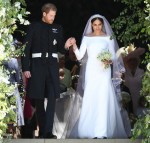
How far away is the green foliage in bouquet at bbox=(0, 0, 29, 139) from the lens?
8.71m

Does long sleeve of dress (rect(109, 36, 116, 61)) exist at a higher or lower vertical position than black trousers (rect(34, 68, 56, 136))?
higher

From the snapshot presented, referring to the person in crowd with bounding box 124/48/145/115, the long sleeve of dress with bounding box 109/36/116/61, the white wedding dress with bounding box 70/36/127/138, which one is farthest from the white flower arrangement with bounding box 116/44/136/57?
the white wedding dress with bounding box 70/36/127/138

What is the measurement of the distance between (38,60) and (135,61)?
2184 millimetres

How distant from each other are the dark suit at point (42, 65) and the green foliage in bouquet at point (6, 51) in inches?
41.5

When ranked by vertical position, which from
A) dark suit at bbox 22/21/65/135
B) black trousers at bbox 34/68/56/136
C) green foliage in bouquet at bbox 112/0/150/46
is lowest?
black trousers at bbox 34/68/56/136

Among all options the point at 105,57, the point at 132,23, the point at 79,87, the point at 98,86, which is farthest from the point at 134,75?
the point at 132,23

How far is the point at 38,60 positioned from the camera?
10352 millimetres

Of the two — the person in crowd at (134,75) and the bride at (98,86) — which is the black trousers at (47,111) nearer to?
the bride at (98,86)

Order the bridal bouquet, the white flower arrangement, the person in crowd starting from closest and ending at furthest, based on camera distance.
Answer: the bridal bouquet
the white flower arrangement
the person in crowd

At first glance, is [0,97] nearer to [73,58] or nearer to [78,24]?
[73,58]

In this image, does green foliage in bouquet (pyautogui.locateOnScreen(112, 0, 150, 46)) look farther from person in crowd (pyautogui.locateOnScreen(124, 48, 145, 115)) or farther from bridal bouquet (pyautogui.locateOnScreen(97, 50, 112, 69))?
person in crowd (pyautogui.locateOnScreen(124, 48, 145, 115))

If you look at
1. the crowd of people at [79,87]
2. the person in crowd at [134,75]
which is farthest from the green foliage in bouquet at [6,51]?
the person in crowd at [134,75]

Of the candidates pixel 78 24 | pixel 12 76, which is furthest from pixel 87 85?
pixel 78 24

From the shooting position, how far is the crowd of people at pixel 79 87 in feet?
33.8
